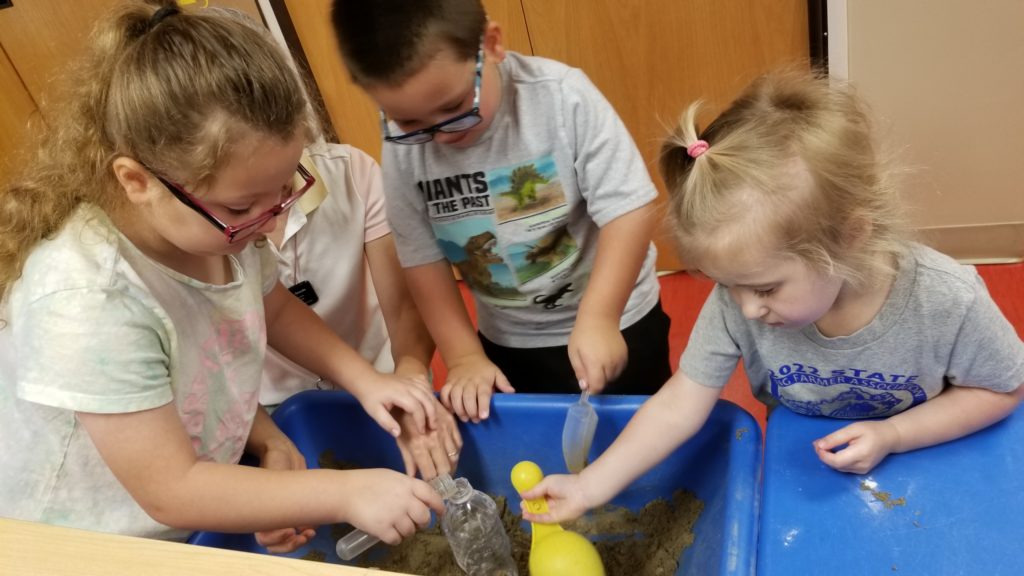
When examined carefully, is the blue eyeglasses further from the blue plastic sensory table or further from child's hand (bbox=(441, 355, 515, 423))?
the blue plastic sensory table

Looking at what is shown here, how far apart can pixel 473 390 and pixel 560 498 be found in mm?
158

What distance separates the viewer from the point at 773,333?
27.2 inches

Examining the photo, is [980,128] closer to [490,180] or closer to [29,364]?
[490,180]

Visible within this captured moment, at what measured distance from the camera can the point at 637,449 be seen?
2.36 feet

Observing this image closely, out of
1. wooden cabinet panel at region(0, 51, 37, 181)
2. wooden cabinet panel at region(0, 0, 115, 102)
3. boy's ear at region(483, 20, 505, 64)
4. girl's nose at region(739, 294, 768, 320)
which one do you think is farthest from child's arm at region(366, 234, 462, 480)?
wooden cabinet panel at region(0, 51, 37, 181)

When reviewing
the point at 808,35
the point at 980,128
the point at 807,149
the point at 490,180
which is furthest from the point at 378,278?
the point at 980,128

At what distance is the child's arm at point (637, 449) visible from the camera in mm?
709

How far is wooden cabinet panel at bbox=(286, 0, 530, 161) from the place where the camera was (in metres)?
1.71

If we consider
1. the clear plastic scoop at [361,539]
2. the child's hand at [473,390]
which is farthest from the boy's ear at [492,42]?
the clear plastic scoop at [361,539]

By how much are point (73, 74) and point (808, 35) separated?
4.70ft

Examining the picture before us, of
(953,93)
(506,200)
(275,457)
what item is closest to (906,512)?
(506,200)

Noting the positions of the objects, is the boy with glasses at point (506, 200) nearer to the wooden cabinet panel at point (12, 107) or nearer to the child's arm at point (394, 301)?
the child's arm at point (394, 301)

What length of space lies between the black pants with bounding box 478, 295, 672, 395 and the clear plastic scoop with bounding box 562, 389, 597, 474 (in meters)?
0.20

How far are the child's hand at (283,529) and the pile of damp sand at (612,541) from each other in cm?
5
